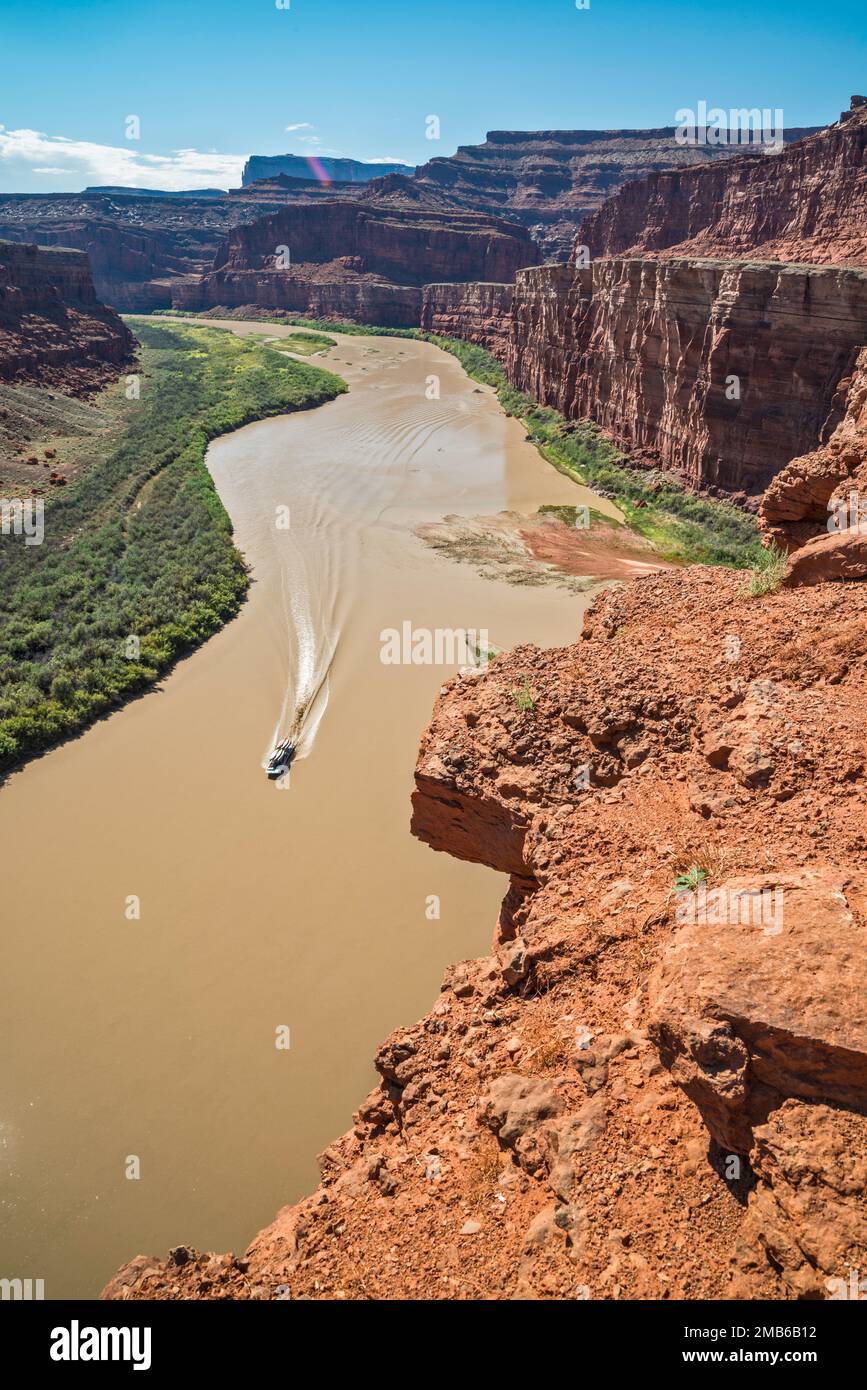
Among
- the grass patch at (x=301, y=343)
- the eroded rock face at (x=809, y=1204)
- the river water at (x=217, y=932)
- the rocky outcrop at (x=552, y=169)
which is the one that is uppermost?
the rocky outcrop at (x=552, y=169)

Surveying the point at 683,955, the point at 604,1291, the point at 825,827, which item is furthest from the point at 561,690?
the point at 604,1291

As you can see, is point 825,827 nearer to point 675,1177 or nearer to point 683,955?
point 683,955

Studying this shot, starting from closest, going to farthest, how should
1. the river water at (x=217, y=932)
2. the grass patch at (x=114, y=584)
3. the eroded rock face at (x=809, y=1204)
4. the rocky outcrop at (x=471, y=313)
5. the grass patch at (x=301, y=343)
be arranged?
the eroded rock face at (x=809, y=1204), the river water at (x=217, y=932), the grass patch at (x=114, y=584), the rocky outcrop at (x=471, y=313), the grass patch at (x=301, y=343)

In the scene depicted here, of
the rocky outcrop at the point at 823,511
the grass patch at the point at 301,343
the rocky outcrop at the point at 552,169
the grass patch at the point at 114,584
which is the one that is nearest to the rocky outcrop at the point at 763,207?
the grass patch at the point at 301,343

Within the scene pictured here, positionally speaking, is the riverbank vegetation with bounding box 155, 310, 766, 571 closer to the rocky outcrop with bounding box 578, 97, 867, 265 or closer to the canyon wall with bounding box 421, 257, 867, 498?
the canyon wall with bounding box 421, 257, 867, 498

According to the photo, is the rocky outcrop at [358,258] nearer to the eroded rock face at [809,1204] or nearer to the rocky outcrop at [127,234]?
the rocky outcrop at [127,234]

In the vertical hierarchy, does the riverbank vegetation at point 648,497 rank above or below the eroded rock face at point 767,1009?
above

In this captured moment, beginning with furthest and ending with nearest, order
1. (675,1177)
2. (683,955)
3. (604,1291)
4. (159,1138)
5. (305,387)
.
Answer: (305,387) → (159,1138) → (683,955) → (675,1177) → (604,1291)

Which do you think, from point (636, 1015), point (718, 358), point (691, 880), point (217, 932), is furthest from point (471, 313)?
point (636, 1015)
